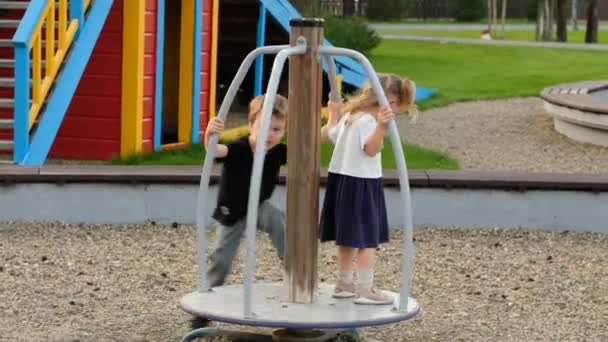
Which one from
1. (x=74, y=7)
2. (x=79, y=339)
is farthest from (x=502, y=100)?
(x=79, y=339)

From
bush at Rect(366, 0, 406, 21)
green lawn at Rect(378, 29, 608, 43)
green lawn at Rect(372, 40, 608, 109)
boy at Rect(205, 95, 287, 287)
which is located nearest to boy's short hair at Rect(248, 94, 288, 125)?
boy at Rect(205, 95, 287, 287)

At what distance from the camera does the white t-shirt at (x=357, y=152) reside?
535 centimetres

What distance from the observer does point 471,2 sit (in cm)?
5806

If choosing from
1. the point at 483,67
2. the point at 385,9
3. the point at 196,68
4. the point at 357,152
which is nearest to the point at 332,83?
the point at 357,152

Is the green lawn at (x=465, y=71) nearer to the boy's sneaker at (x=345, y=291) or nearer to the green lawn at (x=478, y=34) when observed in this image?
the boy's sneaker at (x=345, y=291)

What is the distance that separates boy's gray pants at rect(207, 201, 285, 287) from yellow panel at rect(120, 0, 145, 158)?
5854mm

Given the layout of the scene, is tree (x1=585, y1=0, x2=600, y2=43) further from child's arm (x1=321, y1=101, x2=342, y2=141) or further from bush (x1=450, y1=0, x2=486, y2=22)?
child's arm (x1=321, y1=101, x2=342, y2=141)

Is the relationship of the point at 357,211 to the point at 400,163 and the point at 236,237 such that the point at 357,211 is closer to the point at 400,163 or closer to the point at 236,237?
the point at 400,163

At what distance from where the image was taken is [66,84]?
33.9 feet

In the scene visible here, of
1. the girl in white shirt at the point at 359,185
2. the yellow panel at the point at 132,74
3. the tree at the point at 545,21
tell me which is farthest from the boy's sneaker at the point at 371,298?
the tree at the point at 545,21

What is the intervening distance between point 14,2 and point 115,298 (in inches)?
230

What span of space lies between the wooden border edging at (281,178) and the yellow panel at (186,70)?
426 centimetres

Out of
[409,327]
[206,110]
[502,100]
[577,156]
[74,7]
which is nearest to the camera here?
[409,327]

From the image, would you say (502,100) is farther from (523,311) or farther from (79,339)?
(79,339)
